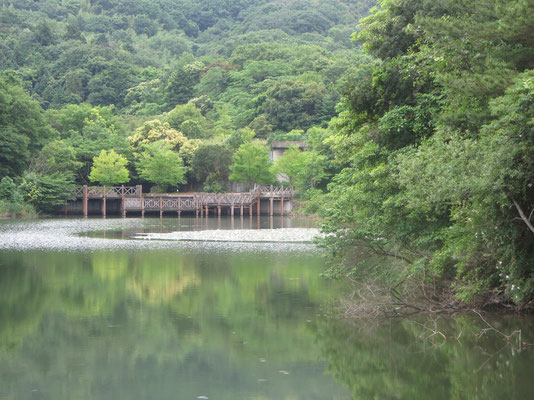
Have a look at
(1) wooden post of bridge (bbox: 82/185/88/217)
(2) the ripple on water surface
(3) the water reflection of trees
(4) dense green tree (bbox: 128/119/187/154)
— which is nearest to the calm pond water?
(3) the water reflection of trees

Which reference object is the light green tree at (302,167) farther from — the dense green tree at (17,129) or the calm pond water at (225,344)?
the calm pond water at (225,344)

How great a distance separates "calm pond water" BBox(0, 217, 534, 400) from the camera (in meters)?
8.99

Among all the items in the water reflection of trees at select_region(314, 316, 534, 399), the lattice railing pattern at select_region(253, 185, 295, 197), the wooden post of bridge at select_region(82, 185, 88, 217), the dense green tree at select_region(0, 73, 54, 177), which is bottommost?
the water reflection of trees at select_region(314, 316, 534, 399)

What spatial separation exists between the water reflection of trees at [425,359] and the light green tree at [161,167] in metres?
40.4

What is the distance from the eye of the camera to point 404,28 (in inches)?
550

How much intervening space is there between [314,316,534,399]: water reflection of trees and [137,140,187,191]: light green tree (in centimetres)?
4037

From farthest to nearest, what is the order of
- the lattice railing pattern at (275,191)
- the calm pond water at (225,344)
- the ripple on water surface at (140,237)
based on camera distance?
the lattice railing pattern at (275,191) → the ripple on water surface at (140,237) → the calm pond water at (225,344)

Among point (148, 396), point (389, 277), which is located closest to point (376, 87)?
point (389, 277)

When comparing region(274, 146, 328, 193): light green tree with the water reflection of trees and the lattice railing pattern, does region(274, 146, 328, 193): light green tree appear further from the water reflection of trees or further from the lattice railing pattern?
the water reflection of trees

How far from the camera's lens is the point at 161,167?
52.1 m

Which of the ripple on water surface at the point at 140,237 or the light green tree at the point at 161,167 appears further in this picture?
the light green tree at the point at 161,167

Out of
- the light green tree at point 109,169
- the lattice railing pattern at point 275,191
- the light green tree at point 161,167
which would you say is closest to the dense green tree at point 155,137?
the light green tree at point 161,167

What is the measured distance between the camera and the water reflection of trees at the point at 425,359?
901 centimetres

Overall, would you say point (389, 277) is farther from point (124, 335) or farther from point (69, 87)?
point (69, 87)
